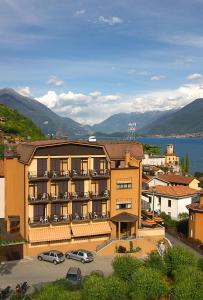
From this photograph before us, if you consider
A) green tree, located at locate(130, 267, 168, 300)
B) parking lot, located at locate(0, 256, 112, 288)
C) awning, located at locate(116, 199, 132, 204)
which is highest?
awning, located at locate(116, 199, 132, 204)

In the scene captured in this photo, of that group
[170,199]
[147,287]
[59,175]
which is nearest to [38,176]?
[59,175]

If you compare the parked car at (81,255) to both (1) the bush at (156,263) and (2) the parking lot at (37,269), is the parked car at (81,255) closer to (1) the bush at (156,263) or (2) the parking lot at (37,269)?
(2) the parking lot at (37,269)

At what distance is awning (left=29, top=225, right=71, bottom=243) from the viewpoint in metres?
45.5

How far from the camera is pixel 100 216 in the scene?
164ft

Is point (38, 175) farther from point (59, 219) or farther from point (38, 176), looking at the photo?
point (59, 219)

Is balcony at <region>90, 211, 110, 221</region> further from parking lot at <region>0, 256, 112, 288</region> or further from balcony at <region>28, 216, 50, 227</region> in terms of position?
balcony at <region>28, 216, 50, 227</region>

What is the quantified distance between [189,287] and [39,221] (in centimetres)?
2527

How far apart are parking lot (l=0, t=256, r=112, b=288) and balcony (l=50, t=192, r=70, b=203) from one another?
660 centimetres

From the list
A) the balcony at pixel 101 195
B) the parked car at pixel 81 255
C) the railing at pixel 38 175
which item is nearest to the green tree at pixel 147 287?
the parked car at pixel 81 255

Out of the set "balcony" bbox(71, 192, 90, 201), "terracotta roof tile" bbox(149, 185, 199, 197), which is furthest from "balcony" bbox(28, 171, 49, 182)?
"terracotta roof tile" bbox(149, 185, 199, 197)

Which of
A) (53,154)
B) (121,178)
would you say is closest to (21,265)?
(53,154)

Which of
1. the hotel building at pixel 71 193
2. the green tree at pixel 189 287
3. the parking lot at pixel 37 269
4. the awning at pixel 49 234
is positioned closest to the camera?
the green tree at pixel 189 287

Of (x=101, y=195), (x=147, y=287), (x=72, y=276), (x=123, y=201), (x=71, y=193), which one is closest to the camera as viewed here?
(x=147, y=287)

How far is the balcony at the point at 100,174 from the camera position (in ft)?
161
